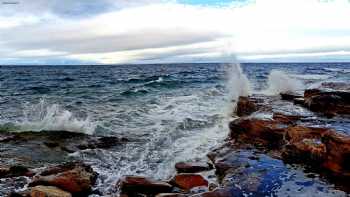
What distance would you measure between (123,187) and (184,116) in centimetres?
832

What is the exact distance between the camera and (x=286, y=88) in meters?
19.7

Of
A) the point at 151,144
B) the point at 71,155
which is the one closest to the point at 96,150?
the point at 71,155

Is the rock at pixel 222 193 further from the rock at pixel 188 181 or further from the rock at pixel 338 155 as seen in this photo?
the rock at pixel 338 155

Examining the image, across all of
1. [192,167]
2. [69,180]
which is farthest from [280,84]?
[69,180]

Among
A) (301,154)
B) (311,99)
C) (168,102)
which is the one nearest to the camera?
(301,154)

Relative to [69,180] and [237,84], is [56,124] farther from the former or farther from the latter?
[237,84]

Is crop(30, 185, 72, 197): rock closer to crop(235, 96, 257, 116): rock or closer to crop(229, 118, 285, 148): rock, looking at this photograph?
crop(229, 118, 285, 148): rock

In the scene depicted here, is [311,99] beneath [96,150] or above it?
above

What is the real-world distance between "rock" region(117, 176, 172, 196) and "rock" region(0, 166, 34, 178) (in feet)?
7.93

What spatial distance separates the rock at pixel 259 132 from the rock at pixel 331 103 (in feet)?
7.62

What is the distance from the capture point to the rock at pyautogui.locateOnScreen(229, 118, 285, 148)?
8.92m

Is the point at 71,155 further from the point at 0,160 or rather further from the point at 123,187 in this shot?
the point at 123,187

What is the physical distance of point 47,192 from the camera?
6.07m

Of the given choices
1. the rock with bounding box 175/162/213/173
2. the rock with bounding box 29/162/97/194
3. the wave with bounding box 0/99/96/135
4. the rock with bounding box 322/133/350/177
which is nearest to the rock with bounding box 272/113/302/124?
the rock with bounding box 322/133/350/177
